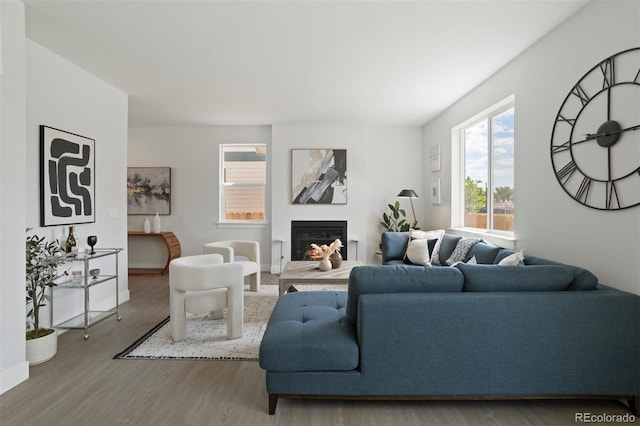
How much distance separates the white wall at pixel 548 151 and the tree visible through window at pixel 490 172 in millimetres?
277

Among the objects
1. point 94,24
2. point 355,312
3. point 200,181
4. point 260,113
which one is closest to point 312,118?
point 260,113

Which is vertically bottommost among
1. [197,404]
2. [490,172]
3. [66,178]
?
[197,404]

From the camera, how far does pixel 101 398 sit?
2.11 metres

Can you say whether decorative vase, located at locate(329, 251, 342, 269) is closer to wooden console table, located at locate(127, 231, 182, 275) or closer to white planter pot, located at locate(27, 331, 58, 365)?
white planter pot, located at locate(27, 331, 58, 365)

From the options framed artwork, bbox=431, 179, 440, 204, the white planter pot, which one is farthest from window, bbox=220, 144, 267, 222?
the white planter pot

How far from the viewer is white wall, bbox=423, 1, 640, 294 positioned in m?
2.18

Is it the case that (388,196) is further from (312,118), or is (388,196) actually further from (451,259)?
(451,259)

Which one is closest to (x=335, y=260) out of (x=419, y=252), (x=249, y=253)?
(x=419, y=252)

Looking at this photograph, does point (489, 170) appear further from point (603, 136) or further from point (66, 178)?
point (66, 178)

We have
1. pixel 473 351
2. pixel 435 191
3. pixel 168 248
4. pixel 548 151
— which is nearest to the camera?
pixel 473 351

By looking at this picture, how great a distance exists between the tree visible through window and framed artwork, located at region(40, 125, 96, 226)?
447cm

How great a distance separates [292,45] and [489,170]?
2.69 metres

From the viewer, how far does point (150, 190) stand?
6316 millimetres

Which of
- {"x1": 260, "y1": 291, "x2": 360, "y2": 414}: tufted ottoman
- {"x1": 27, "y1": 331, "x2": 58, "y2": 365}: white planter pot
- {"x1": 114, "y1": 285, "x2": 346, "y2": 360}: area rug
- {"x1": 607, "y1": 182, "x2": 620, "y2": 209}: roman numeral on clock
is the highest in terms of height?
{"x1": 607, "y1": 182, "x2": 620, "y2": 209}: roman numeral on clock
